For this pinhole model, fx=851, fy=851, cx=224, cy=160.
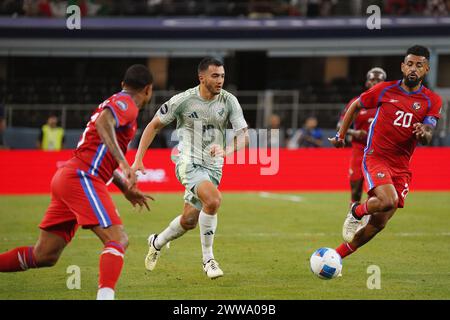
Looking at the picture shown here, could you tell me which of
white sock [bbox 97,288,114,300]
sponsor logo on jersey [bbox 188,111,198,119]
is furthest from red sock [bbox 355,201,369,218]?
white sock [bbox 97,288,114,300]

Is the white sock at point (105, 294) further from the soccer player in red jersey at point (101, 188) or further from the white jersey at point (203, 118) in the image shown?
the white jersey at point (203, 118)

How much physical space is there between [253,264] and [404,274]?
1.97 m

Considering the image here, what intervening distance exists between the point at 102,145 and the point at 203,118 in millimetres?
2857

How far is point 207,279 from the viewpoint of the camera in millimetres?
10039

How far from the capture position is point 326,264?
377 inches

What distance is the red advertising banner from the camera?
22.5m

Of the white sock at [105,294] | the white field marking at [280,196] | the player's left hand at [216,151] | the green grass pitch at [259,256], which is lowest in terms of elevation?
the white field marking at [280,196]

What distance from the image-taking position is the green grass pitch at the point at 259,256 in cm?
928

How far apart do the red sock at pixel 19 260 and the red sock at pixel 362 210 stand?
405 centimetres

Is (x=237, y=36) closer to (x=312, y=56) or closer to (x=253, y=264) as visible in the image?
(x=312, y=56)

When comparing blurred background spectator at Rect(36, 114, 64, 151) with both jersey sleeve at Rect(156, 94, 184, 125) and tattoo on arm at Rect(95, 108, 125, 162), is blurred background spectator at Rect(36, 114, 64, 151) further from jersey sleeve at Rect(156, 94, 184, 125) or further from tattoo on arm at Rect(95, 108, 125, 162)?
tattoo on arm at Rect(95, 108, 125, 162)

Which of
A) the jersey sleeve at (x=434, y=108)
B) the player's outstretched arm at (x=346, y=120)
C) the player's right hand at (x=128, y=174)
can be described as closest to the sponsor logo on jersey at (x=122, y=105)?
the player's right hand at (x=128, y=174)
